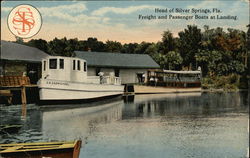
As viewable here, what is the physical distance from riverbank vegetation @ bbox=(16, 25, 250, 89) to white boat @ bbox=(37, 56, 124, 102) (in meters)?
18.0

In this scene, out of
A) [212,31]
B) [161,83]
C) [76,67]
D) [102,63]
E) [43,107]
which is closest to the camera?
[43,107]

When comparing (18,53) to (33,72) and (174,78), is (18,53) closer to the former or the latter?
(33,72)

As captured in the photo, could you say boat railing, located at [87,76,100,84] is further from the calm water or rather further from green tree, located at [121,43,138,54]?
green tree, located at [121,43,138,54]

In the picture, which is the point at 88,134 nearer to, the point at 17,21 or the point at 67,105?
the point at 17,21

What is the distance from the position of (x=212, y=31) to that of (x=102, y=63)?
66.0 feet

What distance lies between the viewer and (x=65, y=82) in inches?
1145

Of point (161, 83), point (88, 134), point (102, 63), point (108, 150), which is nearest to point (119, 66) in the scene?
point (102, 63)

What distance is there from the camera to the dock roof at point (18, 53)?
3428cm

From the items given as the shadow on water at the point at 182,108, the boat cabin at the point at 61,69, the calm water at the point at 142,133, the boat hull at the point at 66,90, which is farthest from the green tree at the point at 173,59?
the calm water at the point at 142,133

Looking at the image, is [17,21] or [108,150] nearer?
[108,150]

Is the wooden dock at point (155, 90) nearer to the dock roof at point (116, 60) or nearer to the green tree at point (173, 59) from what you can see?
the dock roof at point (116, 60)

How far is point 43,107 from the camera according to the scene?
28453 mm

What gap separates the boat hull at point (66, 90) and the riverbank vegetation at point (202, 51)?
1812 cm

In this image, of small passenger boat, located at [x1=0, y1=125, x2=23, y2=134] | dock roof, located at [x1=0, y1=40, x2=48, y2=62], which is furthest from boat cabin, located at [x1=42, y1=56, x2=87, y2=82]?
small passenger boat, located at [x1=0, y1=125, x2=23, y2=134]
